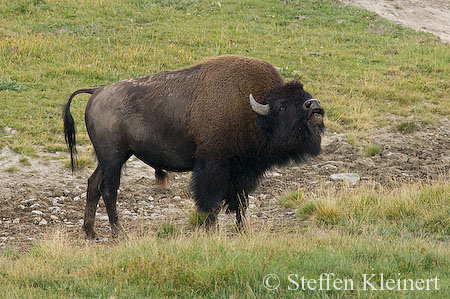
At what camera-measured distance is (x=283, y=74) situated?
15000 millimetres

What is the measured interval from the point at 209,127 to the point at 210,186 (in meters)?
0.72

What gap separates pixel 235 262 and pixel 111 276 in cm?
105

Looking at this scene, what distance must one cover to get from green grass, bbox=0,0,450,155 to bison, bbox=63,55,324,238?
297 centimetres

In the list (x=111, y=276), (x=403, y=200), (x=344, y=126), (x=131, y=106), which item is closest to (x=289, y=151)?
(x=403, y=200)

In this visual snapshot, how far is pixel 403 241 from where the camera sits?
6582 millimetres

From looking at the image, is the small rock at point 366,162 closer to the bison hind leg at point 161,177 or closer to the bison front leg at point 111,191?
the bison hind leg at point 161,177

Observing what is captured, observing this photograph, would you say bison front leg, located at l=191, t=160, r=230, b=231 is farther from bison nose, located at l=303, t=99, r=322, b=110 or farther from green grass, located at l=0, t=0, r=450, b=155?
green grass, located at l=0, t=0, r=450, b=155

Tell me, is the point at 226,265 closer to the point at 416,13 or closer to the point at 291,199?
the point at 291,199

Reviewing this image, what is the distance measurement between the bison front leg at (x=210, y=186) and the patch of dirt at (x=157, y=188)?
1.39ft

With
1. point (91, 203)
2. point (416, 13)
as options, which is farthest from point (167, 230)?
point (416, 13)

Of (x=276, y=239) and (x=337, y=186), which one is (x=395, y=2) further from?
(x=276, y=239)

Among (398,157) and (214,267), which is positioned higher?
(214,267)

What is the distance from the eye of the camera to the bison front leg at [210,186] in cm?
775

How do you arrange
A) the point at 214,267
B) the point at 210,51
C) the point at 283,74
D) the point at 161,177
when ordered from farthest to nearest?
1. the point at 210,51
2. the point at 283,74
3. the point at 161,177
4. the point at 214,267
